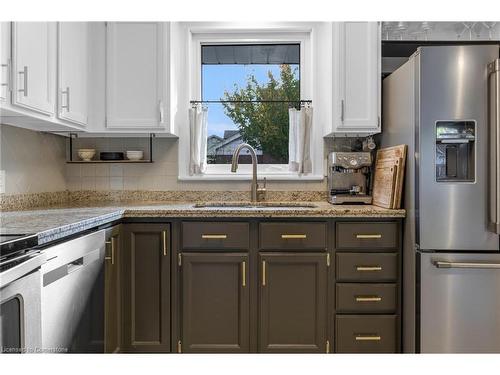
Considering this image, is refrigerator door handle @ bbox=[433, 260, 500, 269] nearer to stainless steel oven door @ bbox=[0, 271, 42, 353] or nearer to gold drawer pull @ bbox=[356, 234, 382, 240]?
gold drawer pull @ bbox=[356, 234, 382, 240]

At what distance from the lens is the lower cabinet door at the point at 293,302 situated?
2295mm

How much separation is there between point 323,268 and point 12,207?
5.91 feet

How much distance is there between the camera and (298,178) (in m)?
2.97

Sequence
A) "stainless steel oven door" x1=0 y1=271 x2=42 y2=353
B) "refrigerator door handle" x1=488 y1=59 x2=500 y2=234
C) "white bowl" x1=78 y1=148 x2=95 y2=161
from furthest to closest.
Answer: "white bowl" x1=78 y1=148 x2=95 y2=161 → "refrigerator door handle" x1=488 y1=59 x2=500 y2=234 → "stainless steel oven door" x1=0 y1=271 x2=42 y2=353

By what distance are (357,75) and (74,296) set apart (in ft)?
6.69

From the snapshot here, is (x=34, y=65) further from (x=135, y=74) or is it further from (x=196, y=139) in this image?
(x=196, y=139)

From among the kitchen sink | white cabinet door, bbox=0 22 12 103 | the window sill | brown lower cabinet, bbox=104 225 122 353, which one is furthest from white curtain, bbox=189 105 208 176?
white cabinet door, bbox=0 22 12 103

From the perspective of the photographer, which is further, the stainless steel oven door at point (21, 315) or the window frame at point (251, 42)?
the window frame at point (251, 42)

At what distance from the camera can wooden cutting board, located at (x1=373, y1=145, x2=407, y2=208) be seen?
231cm

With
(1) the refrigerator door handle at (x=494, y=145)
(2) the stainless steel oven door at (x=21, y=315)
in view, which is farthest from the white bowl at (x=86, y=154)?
(1) the refrigerator door handle at (x=494, y=145)

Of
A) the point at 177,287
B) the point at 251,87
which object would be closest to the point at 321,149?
the point at 251,87

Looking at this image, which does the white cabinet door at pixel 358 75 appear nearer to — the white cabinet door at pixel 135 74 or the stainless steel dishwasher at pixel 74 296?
the white cabinet door at pixel 135 74

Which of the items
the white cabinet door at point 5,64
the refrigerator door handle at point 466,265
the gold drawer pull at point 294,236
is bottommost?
the refrigerator door handle at point 466,265

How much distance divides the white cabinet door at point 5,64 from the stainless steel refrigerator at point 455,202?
76.7 inches
